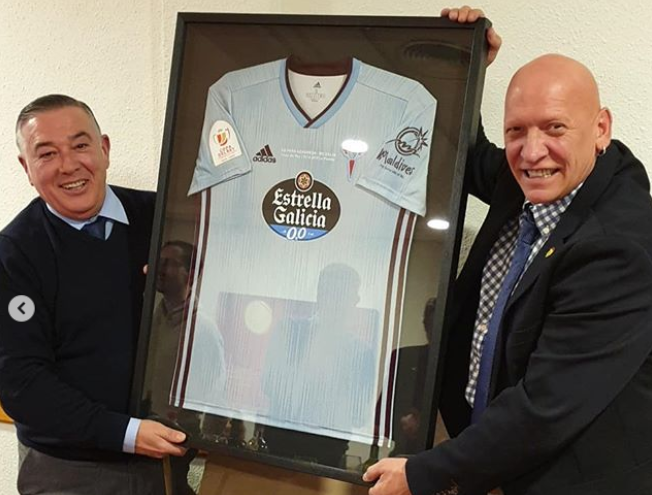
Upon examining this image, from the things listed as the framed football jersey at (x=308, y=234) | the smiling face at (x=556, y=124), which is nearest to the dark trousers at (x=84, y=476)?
the framed football jersey at (x=308, y=234)

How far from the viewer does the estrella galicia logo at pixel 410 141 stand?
1.11 metres

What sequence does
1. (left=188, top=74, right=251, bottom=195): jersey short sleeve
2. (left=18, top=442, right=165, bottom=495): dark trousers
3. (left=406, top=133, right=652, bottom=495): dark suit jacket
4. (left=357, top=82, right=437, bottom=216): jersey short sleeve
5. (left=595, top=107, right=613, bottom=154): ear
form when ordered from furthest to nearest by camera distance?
(left=18, top=442, right=165, bottom=495): dark trousers < (left=188, top=74, right=251, bottom=195): jersey short sleeve < (left=357, top=82, right=437, bottom=216): jersey short sleeve < (left=595, top=107, right=613, bottom=154): ear < (left=406, top=133, right=652, bottom=495): dark suit jacket

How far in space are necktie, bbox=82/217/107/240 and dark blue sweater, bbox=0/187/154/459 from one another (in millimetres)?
20

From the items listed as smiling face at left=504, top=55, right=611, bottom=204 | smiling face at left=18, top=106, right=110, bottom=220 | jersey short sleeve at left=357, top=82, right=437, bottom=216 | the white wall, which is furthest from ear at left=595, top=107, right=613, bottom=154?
smiling face at left=18, top=106, right=110, bottom=220

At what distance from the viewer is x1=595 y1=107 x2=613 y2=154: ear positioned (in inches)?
39.6

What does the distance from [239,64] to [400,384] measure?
0.67 meters

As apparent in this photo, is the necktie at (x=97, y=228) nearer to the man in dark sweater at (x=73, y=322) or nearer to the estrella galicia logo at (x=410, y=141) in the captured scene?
the man in dark sweater at (x=73, y=322)

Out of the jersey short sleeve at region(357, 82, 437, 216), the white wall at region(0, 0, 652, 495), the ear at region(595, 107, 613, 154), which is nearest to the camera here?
the ear at region(595, 107, 613, 154)

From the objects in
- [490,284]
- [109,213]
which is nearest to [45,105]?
[109,213]

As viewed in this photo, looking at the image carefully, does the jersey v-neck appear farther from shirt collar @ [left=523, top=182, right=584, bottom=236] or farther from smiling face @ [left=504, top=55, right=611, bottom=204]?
shirt collar @ [left=523, top=182, right=584, bottom=236]

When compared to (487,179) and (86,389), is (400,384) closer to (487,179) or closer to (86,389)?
(487,179)

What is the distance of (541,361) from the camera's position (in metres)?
0.95

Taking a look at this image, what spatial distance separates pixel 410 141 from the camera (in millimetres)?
1120

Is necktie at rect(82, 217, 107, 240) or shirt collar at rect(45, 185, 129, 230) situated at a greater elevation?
shirt collar at rect(45, 185, 129, 230)
